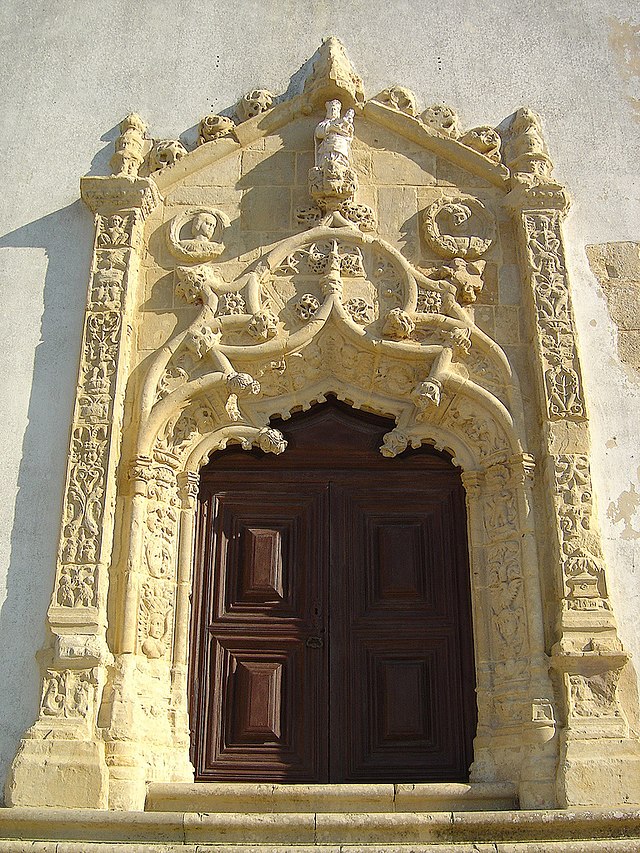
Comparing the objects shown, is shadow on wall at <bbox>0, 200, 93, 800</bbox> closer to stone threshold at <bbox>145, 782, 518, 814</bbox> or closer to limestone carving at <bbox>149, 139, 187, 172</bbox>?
limestone carving at <bbox>149, 139, 187, 172</bbox>

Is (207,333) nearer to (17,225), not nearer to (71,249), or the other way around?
(71,249)

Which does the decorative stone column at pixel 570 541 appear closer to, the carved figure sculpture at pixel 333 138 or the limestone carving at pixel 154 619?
the carved figure sculpture at pixel 333 138

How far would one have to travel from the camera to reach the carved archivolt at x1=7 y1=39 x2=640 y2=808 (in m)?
4.98

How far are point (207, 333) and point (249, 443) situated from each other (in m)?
0.68

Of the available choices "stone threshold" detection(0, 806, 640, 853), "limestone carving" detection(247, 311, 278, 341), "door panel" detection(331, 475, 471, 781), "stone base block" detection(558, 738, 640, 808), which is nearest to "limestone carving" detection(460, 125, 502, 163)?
"limestone carving" detection(247, 311, 278, 341)

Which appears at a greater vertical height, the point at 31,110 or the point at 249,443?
the point at 31,110

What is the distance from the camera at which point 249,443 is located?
19.3 feet

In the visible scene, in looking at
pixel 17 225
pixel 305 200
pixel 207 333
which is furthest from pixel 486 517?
pixel 17 225

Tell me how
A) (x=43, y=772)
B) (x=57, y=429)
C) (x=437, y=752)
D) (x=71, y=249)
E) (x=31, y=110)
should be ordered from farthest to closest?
(x=31, y=110), (x=71, y=249), (x=57, y=429), (x=437, y=752), (x=43, y=772)

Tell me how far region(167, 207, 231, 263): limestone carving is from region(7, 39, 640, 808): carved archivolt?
0.02m

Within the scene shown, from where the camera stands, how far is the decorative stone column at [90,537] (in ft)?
15.6

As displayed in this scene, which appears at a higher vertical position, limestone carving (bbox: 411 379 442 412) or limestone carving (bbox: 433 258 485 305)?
limestone carving (bbox: 433 258 485 305)

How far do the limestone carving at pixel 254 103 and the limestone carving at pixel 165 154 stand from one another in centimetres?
48

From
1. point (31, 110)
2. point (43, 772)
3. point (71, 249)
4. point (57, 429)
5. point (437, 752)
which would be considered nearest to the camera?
point (43, 772)
